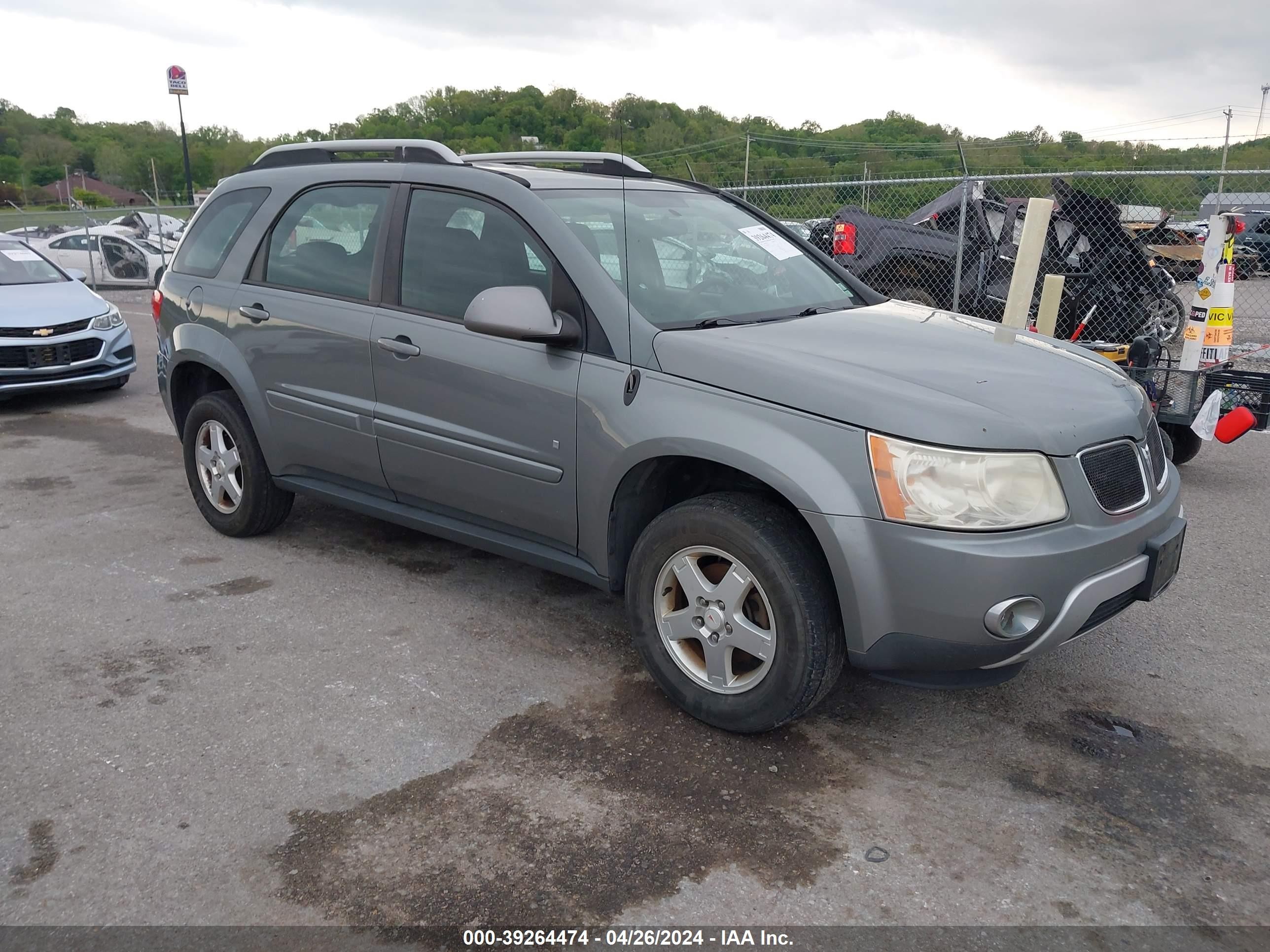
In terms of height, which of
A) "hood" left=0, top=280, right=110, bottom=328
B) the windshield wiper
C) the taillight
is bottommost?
"hood" left=0, top=280, right=110, bottom=328

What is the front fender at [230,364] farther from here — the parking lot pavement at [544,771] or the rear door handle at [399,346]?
the rear door handle at [399,346]

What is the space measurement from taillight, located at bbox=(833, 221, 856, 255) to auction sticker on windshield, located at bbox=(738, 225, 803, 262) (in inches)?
243

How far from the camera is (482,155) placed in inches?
188

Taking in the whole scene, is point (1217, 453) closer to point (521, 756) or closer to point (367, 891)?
point (521, 756)

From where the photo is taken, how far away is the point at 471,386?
388 cm

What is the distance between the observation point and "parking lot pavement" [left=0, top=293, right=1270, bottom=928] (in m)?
2.61

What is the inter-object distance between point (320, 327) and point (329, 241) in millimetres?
420

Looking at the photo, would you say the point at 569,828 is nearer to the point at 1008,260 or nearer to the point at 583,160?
the point at 583,160

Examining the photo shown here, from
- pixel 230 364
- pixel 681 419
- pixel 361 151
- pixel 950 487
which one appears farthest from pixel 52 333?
pixel 950 487

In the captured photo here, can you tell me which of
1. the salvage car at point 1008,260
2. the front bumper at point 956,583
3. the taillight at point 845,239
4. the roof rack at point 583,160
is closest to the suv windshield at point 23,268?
the roof rack at point 583,160

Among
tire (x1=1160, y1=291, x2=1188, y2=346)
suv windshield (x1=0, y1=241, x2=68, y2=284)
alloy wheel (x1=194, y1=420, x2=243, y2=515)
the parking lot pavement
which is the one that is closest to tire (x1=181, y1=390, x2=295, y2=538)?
alloy wheel (x1=194, y1=420, x2=243, y2=515)

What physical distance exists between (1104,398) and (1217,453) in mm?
4575

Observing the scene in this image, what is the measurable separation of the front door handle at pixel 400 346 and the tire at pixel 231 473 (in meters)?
1.15

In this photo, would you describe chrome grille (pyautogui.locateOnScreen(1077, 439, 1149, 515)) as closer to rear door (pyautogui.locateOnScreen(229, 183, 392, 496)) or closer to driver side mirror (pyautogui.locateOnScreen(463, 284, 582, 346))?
driver side mirror (pyautogui.locateOnScreen(463, 284, 582, 346))
